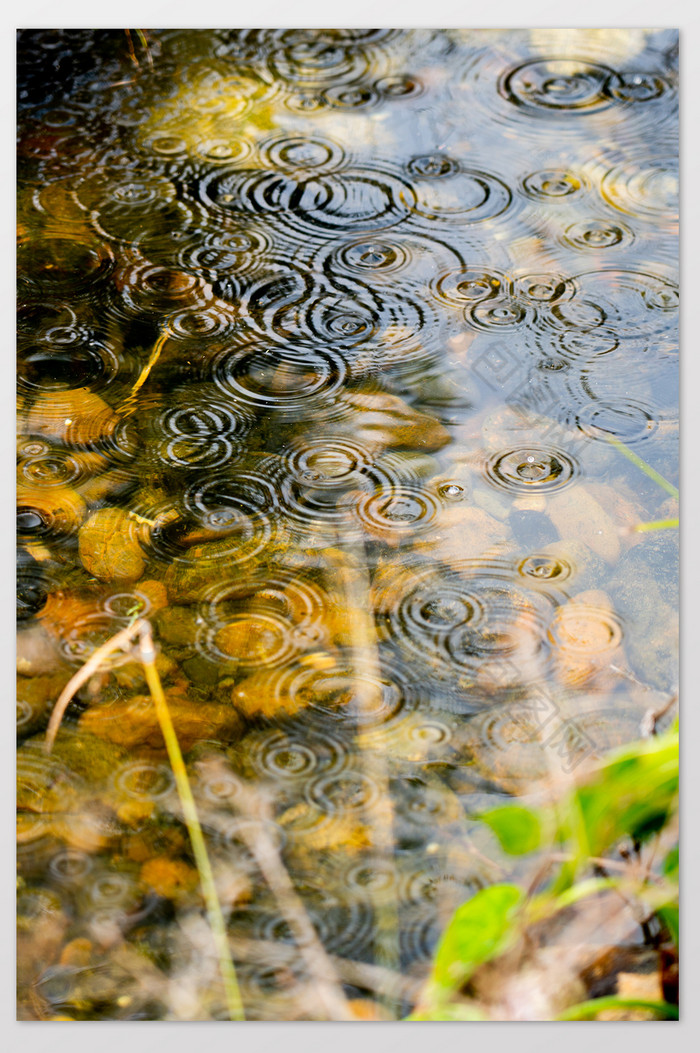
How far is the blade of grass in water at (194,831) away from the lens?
1.04 m

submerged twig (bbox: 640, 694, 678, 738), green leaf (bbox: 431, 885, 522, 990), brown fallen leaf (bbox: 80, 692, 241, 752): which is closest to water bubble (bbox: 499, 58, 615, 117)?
submerged twig (bbox: 640, 694, 678, 738)

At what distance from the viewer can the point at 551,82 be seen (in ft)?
4.19

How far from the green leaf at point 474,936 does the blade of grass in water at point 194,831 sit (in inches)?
9.9

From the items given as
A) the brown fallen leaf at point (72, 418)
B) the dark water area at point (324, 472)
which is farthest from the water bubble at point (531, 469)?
the brown fallen leaf at point (72, 418)

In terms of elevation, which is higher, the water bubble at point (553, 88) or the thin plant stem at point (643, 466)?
the water bubble at point (553, 88)

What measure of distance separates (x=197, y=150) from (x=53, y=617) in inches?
29.1

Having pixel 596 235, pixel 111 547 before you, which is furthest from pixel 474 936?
pixel 596 235

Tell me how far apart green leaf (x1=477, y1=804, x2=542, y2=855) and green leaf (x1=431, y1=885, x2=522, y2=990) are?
2.0 inches

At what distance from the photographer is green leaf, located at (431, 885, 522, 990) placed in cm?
103

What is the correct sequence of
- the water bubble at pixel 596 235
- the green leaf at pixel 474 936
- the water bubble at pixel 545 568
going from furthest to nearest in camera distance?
the water bubble at pixel 596 235 < the water bubble at pixel 545 568 < the green leaf at pixel 474 936

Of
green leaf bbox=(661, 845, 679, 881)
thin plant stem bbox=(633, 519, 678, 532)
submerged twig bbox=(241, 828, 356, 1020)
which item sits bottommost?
submerged twig bbox=(241, 828, 356, 1020)

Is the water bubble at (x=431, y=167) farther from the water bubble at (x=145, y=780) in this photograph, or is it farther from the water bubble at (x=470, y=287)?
the water bubble at (x=145, y=780)

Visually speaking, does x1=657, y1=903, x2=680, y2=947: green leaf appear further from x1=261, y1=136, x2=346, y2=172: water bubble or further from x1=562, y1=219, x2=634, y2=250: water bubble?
x1=261, y1=136, x2=346, y2=172: water bubble

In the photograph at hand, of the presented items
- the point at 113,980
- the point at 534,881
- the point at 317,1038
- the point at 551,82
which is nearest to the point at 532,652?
the point at 534,881
